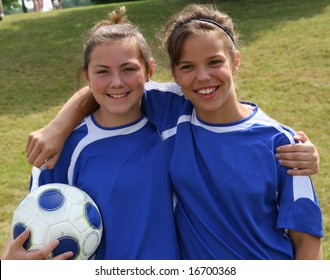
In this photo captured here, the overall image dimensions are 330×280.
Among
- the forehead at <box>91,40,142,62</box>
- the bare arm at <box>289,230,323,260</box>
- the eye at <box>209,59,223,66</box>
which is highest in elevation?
the forehead at <box>91,40,142,62</box>

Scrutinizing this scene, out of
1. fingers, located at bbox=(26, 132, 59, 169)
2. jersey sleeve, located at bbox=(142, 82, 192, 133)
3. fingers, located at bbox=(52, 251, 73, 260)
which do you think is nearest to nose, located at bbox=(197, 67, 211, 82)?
jersey sleeve, located at bbox=(142, 82, 192, 133)

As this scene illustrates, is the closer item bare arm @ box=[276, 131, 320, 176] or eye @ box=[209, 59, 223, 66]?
bare arm @ box=[276, 131, 320, 176]

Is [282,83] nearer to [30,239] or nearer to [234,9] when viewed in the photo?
[234,9]

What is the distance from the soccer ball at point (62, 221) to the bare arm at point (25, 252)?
2 centimetres

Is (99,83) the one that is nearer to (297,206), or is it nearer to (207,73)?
(207,73)

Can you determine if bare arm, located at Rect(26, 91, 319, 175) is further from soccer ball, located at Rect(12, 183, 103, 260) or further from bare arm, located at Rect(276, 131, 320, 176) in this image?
soccer ball, located at Rect(12, 183, 103, 260)

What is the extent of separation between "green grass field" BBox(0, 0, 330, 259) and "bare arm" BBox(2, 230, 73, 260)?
1.32 metres

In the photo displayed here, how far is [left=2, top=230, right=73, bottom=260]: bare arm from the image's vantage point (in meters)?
2.00

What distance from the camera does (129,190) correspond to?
2.10 meters

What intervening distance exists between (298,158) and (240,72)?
6.57m

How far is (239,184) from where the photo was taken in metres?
2.01

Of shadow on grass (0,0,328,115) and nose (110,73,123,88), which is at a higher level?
nose (110,73,123,88)
